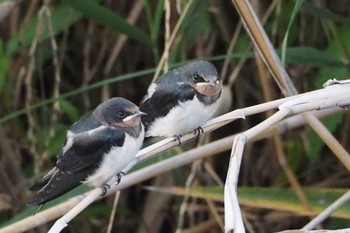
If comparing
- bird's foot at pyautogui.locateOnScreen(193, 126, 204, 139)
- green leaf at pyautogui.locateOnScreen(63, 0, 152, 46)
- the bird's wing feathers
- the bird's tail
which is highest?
green leaf at pyautogui.locateOnScreen(63, 0, 152, 46)

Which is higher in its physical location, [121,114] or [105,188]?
[121,114]

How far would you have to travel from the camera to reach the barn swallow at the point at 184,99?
1432 millimetres

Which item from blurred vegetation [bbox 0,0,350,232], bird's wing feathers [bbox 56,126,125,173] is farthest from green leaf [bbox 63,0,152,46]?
bird's wing feathers [bbox 56,126,125,173]

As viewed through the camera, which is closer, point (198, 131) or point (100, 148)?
point (100, 148)

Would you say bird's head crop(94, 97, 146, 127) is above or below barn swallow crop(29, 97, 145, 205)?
above

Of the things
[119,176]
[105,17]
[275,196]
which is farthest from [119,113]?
[275,196]

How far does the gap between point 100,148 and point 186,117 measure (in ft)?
0.56

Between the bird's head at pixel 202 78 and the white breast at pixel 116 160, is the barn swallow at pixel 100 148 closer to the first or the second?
the white breast at pixel 116 160

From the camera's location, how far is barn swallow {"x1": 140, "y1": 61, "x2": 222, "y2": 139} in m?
1.43

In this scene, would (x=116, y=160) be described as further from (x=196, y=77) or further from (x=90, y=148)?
(x=196, y=77)

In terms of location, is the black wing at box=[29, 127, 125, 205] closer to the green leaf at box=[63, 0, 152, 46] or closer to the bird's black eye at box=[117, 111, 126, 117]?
the bird's black eye at box=[117, 111, 126, 117]

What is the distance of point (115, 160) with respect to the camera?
51.9 inches

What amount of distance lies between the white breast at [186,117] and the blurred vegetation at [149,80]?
0.30 m

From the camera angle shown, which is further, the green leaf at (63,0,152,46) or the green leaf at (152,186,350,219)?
the green leaf at (152,186,350,219)
